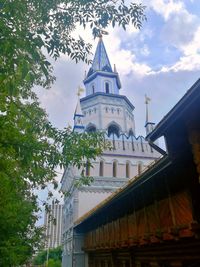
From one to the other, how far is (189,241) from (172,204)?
3.07 feet

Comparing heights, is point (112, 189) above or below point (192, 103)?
above

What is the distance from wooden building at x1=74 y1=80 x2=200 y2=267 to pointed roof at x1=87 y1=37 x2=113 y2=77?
2799 centimetres

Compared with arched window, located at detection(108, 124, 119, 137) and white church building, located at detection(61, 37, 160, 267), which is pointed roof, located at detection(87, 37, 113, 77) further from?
arched window, located at detection(108, 124, 119, 137)

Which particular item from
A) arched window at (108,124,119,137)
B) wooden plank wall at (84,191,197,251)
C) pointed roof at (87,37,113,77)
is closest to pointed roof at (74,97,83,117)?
arched window at (108,124,119,137)

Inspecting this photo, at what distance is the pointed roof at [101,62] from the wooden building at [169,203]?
1102 inches

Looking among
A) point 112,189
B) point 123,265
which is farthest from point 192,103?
point 112,189

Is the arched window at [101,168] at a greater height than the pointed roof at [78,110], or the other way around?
the pointed roof at [78,110]

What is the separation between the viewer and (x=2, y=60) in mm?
4363

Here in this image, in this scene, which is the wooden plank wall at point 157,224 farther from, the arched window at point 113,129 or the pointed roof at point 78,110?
the pointed roof at point 78,110

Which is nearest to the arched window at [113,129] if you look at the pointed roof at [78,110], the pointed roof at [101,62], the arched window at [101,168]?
the pointed roof at [78,110]

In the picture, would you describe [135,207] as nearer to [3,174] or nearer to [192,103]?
[3,174]

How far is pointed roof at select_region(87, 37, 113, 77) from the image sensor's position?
3799cm

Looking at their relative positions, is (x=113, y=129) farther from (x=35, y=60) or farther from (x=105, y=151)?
(x=35, y=60)

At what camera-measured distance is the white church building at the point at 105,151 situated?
27.3 meters
